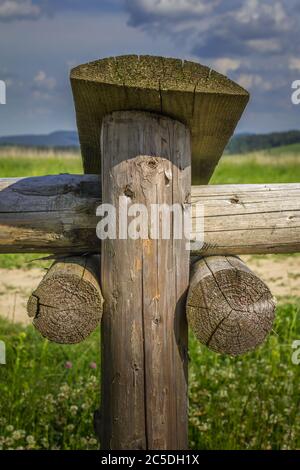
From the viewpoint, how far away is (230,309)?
1.99 meters

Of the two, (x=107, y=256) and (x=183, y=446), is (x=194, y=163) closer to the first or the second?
(x=107, y=256)

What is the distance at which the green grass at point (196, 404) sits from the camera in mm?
3281

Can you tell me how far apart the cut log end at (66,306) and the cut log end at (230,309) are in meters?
0.32

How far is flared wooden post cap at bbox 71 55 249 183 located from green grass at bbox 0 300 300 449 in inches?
73.4

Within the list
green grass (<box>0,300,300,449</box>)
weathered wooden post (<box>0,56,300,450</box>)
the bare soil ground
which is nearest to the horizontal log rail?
weathered wooden post (<box>0,56,300,450</box>)

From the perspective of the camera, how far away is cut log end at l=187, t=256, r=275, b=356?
78.5 inches

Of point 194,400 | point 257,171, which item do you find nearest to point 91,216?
point 194,400

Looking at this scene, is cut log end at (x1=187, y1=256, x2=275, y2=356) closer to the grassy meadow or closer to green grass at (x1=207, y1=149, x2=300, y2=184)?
the grassy meadow

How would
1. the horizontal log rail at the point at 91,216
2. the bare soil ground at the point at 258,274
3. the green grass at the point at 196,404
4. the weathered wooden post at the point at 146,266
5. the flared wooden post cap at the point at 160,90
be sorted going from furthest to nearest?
the bare soil ground at the point at 258,274
the green grass at the point at 196,404
the horizontal log rail at the point at 91,216
the weathered wooden post at the point at 146,266
the flared wooden post cap at the point at 160,90

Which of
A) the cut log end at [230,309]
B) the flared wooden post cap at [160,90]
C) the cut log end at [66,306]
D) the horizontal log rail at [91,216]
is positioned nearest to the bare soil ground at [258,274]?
the horizontal log rail at [91,216]

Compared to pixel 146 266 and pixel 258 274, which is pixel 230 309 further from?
pixel 258 274

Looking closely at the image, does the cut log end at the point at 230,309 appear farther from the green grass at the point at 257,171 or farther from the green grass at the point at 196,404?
the green grass at the point at 257,171

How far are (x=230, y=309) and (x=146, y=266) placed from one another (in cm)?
31

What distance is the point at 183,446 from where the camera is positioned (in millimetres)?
2127
